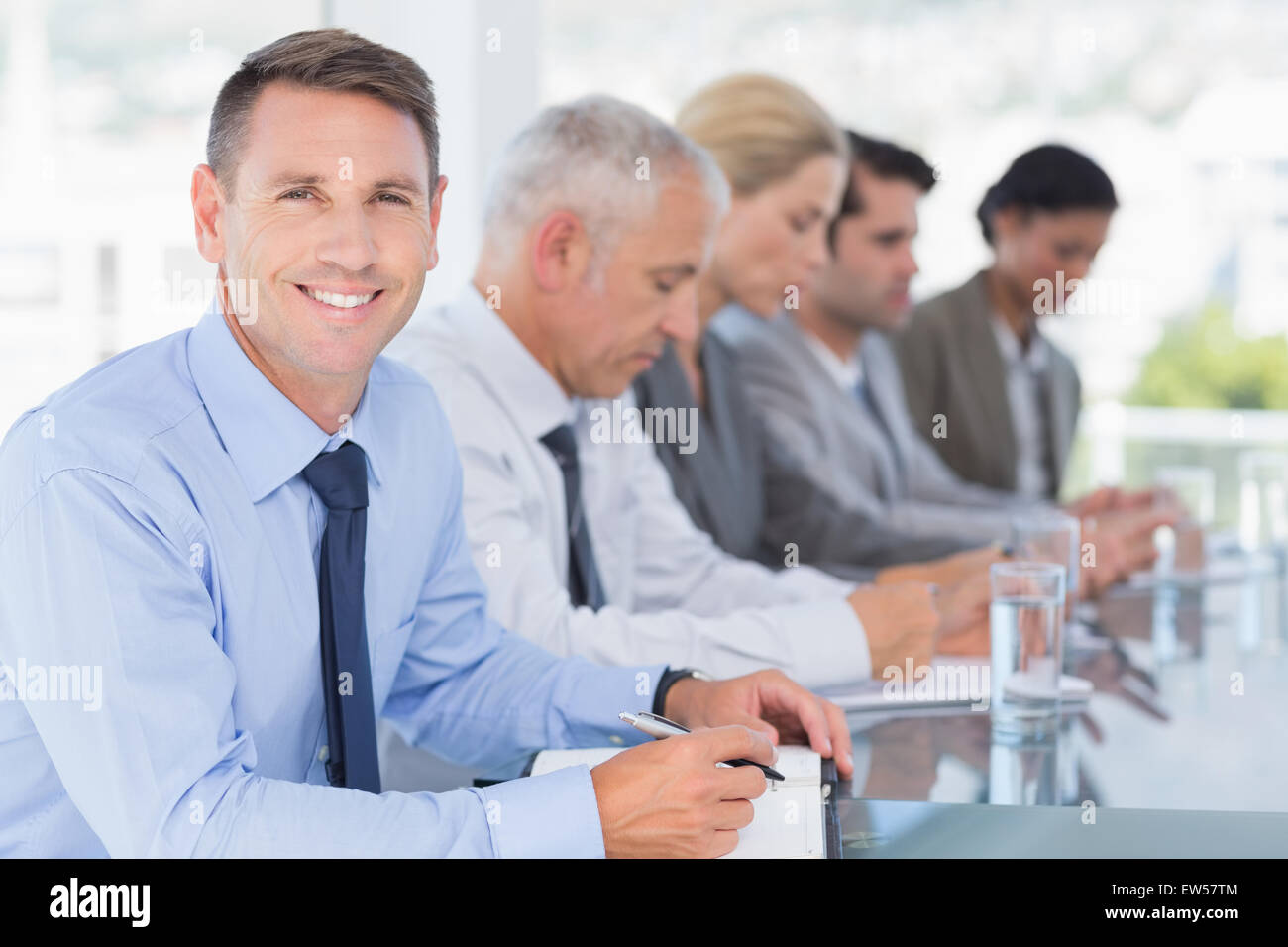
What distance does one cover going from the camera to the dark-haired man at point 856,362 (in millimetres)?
2850

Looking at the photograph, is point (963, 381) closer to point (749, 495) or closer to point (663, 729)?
point (749, 495)

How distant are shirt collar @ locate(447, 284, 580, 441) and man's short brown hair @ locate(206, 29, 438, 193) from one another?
668 mm

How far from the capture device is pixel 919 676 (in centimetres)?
159

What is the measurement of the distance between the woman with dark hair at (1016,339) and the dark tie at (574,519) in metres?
1.98

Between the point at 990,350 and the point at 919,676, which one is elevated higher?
the point at 990,350

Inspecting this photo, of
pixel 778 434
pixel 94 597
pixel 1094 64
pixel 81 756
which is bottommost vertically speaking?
pixel 81 756

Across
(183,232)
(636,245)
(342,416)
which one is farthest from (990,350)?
(342,416)

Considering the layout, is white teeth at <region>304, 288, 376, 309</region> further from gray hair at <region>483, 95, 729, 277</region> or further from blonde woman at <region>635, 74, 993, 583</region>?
blonde woman at <region>635, 74, 993, 583</region>

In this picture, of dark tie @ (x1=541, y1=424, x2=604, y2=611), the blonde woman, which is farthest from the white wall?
dark tie @ (x1=541, y1=424, x2=604, y2=611)

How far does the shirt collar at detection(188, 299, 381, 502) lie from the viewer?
109 cm
